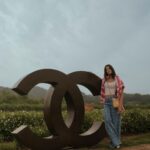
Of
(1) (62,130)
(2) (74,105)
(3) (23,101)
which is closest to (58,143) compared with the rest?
(1) (62,130)

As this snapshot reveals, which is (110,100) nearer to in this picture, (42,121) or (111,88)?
(111,88)

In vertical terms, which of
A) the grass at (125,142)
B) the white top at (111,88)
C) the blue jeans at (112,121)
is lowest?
the grass at (125,142)

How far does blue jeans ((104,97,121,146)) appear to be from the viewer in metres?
10.2

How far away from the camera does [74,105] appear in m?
10.4

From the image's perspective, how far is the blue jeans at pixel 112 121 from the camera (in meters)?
10.2

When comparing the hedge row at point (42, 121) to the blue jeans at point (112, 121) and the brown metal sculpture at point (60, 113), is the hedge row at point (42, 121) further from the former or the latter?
the blue jeans at point (112, 121)

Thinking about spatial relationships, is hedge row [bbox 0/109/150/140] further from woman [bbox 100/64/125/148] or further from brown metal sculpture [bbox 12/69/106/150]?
woman [bbox 100/64/125/148]

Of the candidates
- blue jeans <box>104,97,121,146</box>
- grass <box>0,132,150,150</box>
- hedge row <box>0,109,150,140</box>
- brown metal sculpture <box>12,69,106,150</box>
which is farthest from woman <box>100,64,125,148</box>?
hedge row <box>0,109,150,140</box>

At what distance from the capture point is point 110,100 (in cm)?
1020

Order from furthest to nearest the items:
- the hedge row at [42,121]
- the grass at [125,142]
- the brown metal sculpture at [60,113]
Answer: the hedge row at [42,121] → the grass at [125,142] → the brown metal sculpture at [60,113]

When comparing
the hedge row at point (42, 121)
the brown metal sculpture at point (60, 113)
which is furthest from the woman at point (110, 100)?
the hedge row at point (42, 121)

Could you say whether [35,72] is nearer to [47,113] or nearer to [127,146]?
[47,113]

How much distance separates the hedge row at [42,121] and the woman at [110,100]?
1853 millimetres

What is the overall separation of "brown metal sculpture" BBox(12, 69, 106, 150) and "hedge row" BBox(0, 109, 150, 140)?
1.27 m
